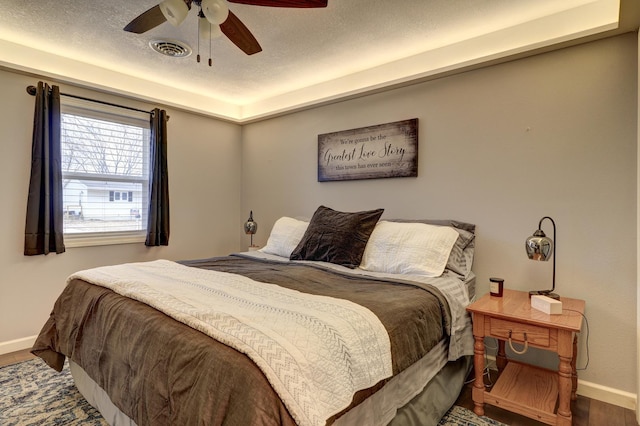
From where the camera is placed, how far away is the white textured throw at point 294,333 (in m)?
1.04

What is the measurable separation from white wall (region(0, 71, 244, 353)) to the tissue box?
11.0 feet

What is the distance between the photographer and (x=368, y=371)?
1.28 metres

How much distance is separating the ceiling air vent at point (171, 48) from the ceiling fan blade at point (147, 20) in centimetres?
67

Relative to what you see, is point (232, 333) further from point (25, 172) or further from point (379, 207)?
point (25, 172)

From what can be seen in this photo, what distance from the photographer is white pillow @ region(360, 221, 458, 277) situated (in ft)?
7.39

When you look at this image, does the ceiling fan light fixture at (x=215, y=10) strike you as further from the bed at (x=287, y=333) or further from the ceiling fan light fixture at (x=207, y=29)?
the bed at (x=287, y=333)

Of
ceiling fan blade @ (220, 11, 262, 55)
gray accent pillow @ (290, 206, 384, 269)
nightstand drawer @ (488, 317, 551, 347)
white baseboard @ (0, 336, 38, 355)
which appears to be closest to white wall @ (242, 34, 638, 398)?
gray accent pillow @ (290, 206, 384, 269)

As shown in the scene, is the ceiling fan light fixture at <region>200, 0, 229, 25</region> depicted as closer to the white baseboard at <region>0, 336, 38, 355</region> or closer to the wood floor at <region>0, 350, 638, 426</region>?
the wood floor at <region>0, 350, 638, 426</region>

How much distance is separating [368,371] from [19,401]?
213cm

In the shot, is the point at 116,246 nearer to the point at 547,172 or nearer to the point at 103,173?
the point at 103,173

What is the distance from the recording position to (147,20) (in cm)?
191

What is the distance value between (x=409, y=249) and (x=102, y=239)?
283 cm

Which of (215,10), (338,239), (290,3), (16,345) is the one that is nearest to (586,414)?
(338,239)

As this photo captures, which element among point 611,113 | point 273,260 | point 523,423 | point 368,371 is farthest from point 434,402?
point 611,113
